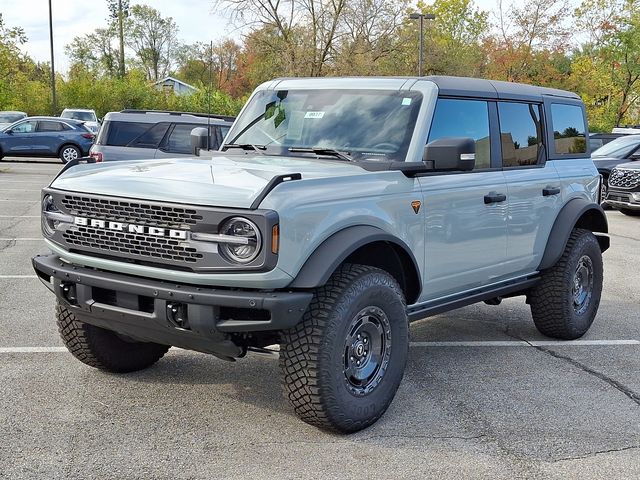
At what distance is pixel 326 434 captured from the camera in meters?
4.23

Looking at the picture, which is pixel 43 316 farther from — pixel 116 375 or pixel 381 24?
pixel 381 24

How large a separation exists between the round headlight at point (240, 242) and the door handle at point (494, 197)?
6.77ft

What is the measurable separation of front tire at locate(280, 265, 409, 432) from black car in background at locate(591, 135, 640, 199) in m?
13.6

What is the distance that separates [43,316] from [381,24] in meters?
39.5

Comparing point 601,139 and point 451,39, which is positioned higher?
point 451,39

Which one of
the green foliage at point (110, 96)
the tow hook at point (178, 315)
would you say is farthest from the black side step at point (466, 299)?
the green foliage at point (110, 96)

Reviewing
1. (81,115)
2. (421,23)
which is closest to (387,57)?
(421,23)

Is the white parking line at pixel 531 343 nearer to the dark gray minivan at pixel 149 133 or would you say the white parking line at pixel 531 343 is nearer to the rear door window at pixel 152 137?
the dark gray minivan at pixel 149 133

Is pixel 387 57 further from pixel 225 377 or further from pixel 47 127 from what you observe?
pixel 225 377

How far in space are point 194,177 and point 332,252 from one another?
0.81 metres

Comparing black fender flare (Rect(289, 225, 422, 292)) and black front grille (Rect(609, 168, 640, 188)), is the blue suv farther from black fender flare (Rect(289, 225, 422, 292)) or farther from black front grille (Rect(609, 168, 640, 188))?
black fender flare (Rect(289, 225, 422, 292))

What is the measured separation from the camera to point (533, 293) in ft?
20.5

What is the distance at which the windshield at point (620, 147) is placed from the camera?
17750mm

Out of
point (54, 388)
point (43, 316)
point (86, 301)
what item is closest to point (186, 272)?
point (86, 301)
